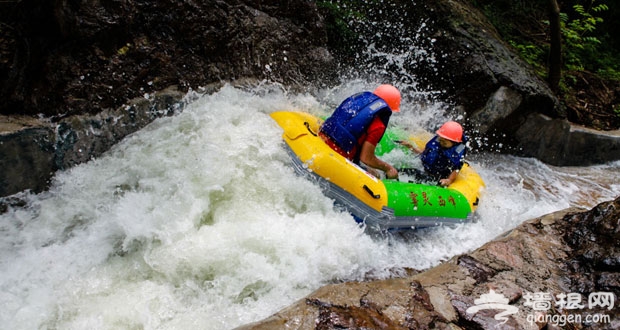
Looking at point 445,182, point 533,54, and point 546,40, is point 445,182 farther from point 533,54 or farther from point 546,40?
point 546,40

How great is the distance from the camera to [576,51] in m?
9.11

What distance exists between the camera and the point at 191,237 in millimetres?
3207

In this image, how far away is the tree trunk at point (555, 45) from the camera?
7.01 meters

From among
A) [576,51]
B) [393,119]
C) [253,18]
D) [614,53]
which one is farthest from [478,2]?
[253,18]

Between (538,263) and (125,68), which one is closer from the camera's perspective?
(538,263)

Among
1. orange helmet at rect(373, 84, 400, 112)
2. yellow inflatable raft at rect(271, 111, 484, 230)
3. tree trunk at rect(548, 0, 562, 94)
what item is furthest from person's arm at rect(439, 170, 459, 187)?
tree trunk at rect(548, 0, 562, 94)

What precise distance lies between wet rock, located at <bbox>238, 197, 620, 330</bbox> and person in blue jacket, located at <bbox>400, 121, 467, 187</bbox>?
124 centimetres

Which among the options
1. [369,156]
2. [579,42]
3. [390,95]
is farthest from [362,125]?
[579,42]

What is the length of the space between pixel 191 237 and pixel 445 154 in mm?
2895

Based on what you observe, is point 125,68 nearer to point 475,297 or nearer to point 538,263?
point 475,297

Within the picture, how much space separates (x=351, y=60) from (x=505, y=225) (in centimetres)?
359

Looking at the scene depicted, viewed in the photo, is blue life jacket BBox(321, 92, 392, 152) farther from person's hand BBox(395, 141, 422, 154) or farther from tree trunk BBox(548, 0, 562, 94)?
tree trunk BBox(548, 0, 562, 94)

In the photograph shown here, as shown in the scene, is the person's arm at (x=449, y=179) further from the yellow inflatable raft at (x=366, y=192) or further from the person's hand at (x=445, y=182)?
the yellow inflatable raft at (x=366, y=192)

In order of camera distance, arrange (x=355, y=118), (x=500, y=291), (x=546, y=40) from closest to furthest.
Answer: (x=500, y=291), (x=355, y=118), (x=546, y=40)
